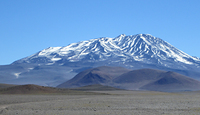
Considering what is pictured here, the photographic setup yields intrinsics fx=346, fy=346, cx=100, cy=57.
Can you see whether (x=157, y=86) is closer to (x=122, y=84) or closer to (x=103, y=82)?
(x=122, y=84)

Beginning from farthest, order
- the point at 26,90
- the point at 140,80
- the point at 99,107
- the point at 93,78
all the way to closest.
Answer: the point at 93,78, the point at 140,80, the point at 26,90, the point at 99,107

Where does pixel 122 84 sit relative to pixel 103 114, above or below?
above

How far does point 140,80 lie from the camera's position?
6191 inches

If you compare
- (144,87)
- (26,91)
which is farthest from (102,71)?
(26,91)

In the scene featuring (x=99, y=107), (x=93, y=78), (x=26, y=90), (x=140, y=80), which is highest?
(x=93, y=78)

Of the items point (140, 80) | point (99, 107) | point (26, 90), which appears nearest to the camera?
point (99, 107)

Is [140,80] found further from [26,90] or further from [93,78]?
[26,90]

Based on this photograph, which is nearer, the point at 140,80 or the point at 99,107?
the point at 99,107

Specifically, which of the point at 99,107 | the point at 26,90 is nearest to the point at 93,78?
the point at 26,90

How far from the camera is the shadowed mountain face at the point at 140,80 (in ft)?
458

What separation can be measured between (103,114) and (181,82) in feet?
407

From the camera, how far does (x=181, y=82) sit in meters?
144

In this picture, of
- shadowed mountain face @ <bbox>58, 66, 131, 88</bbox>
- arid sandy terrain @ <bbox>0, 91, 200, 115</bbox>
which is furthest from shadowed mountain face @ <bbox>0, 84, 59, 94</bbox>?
shadowed mountain face @ <bbox>58, 66, 131, 88</bbox>

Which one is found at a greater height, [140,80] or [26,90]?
[140,80]
